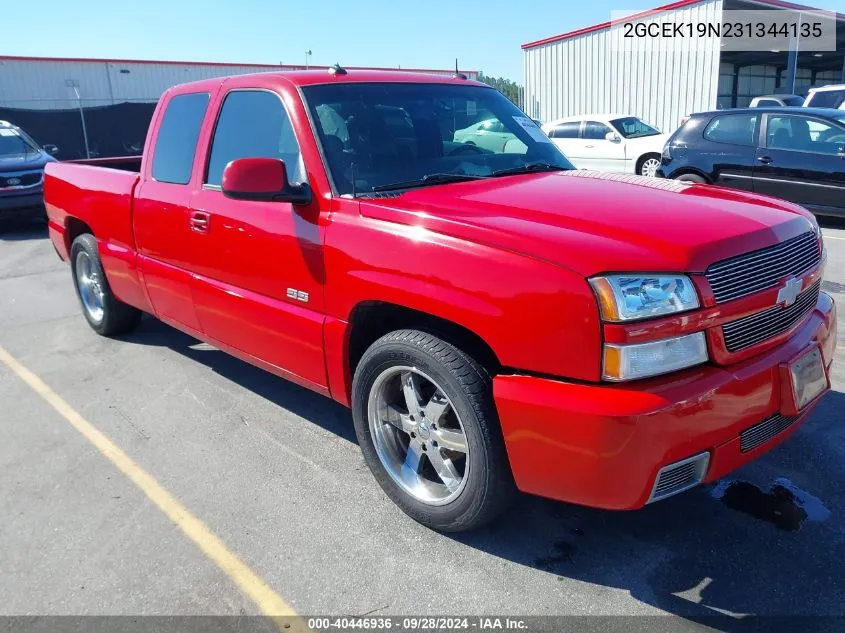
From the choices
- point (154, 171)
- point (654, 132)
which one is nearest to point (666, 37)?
point (654, 132)

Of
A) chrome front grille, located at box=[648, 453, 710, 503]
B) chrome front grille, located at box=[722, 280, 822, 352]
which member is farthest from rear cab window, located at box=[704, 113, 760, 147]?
chrome front grille, located at box=[648, 453, 710, 503]

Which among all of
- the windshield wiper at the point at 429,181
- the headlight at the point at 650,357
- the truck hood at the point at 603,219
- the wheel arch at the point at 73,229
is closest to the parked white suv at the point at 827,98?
the truck hood at the point at 603,219

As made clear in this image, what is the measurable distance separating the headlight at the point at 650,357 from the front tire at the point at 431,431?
0.49m

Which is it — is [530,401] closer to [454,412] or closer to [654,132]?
[454,412]

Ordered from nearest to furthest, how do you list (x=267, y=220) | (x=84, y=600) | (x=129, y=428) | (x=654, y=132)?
(x=84, y=600)
(x=267, y=220)
(x=129, y=428)
(x=654, y=132)

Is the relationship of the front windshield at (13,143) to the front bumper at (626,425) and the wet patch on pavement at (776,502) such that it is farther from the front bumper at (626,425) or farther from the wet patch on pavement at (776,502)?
the wet patch on pavement at (776,502)

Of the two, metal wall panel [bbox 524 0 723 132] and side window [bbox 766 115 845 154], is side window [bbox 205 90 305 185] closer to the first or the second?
side window [bbox 766 115 845 154]

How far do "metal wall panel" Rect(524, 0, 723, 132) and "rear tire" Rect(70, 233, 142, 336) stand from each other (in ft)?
69.4

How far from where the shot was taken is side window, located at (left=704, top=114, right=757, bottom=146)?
983 centimetres

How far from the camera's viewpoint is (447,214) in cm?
277

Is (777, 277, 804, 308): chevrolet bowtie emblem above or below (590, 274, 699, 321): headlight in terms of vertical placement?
below

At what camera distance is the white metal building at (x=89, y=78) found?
965 inches

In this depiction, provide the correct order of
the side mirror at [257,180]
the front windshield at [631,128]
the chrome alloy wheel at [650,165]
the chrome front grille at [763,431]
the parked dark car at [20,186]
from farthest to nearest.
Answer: the front windshield at [631,128]
the chrome alloy wheel at [650,165]
the parked dark car at [20,186]
the side mirror at [257,180]
the chrome front grille at [763,431]

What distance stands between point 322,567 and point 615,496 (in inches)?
46.2
